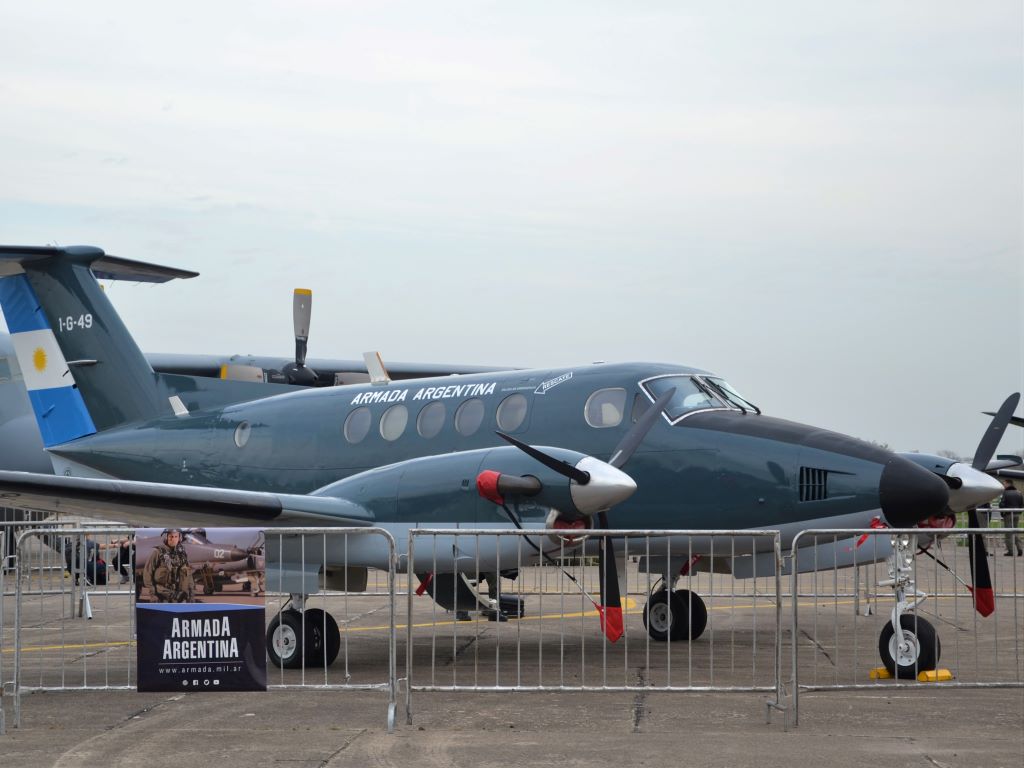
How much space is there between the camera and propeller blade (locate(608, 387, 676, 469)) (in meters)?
11.3

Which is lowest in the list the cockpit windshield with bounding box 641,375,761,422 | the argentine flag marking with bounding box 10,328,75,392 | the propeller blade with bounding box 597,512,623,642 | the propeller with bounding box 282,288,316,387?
the propeller blade with bounding box 597,512,623,642

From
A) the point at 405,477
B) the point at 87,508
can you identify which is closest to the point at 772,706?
the point at 405,477

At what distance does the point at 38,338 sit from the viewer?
55.0ft

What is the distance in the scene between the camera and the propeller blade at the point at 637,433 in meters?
11.3

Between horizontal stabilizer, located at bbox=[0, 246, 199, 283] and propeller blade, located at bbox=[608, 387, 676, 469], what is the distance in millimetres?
9051

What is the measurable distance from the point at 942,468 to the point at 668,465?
8.11 feet

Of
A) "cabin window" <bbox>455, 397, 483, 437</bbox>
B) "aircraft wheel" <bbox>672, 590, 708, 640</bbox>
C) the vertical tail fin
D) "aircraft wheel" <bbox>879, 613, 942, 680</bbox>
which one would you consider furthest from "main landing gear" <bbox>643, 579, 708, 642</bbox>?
the vertical tail fin

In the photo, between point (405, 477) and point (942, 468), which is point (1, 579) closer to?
point (405, 477)

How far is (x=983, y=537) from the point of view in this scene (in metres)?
9.96

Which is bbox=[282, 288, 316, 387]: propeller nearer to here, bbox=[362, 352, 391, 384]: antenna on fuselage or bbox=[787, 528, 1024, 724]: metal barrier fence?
bbox=[362, 352, 391, 384]: antenna on fuselage

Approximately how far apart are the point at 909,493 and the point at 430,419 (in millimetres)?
5080

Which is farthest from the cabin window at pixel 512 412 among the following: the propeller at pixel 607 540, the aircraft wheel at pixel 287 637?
the aircraft wheel at pixel 287 637

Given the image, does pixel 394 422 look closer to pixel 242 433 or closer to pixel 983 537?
pixel 242 433

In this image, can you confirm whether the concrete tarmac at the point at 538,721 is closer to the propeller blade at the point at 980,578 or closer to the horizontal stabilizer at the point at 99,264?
the propeller blade at the point at 980,578
